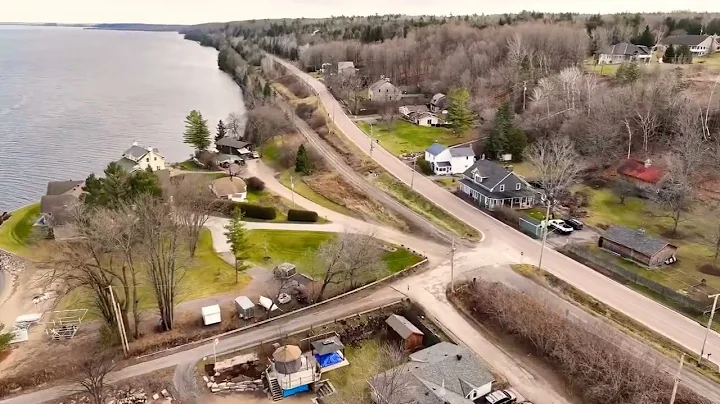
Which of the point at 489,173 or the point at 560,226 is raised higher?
the point at 489,173

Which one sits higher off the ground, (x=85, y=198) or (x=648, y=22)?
(x=648, y=22)

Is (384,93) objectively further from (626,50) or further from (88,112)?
(88,112)

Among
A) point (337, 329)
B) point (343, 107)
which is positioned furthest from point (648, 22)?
point (337, 329)

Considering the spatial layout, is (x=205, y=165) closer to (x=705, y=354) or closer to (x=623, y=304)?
(x=623, y=304)

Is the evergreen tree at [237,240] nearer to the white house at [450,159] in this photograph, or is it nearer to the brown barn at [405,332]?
the brown barn at [405,332]

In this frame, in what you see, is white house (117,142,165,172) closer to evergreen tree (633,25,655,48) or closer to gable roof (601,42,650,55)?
gable roof (601,42,650,55)

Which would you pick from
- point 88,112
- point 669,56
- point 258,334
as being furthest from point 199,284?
point 669,56
